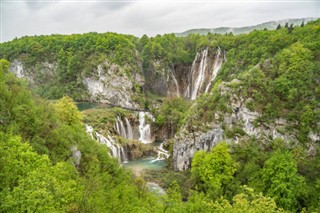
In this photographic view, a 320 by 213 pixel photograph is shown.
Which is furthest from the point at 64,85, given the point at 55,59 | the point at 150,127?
the point at 150,127

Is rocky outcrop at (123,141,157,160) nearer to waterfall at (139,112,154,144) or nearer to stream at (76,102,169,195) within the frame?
stream at (76,102,169,195)

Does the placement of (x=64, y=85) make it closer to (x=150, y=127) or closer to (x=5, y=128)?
(x=150, y=127)

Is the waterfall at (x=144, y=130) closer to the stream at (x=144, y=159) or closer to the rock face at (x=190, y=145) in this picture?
the stream at (x=144, y=159)

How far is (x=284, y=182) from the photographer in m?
26.8

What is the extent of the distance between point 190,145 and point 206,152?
2.61 meters

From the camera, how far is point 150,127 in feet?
184

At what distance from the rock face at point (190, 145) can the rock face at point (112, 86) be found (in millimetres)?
31545

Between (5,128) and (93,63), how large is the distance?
58392 millimetres

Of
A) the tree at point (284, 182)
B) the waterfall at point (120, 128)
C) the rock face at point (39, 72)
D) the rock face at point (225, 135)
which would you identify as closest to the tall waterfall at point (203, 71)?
the waterfall at point (120, 128)

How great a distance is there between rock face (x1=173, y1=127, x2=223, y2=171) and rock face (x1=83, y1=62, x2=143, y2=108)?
103 feet

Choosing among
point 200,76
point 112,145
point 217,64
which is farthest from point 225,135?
point 200,76

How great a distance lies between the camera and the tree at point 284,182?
26359 mm

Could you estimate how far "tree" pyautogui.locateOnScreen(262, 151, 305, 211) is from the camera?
2636cm

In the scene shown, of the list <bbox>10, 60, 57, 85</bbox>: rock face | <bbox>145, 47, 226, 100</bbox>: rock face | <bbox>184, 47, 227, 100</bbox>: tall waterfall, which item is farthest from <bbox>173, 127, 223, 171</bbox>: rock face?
<bbox>10, 60, 57, 85</bbox>: rock face
